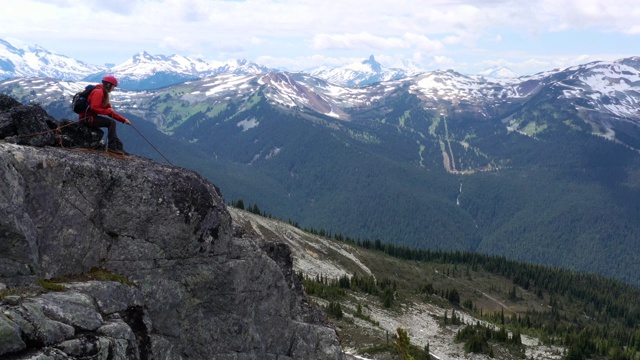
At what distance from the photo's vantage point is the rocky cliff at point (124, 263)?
16500 mm

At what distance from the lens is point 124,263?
20.5 metres

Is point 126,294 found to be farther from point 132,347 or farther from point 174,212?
point 174,212

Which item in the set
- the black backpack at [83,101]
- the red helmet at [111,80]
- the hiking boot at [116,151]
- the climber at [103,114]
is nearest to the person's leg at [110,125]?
the climber at [103,114]

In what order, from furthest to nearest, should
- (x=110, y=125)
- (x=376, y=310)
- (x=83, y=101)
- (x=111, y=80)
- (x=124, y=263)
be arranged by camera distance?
(x=376, y=310)
(x=111, y=80)
(x=83, y=101)
(x=110, y=125)
(x=124, y=263)

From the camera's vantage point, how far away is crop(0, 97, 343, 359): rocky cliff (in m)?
16.5

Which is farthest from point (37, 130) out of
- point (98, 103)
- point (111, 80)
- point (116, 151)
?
point (111, 80)

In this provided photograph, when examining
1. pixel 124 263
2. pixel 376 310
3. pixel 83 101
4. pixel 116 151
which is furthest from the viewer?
pixel 376 310

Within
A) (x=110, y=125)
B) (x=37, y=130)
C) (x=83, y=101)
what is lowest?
(x=37, y=130)

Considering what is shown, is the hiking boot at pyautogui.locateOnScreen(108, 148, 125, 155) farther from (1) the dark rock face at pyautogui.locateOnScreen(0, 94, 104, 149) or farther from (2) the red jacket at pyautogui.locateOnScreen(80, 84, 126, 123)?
(2) the red jacket at pyautogui.locateOnScreen(80, 84, 126, 123)

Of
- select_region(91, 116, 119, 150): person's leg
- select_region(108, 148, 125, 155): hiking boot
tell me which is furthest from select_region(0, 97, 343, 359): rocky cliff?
select_region(91, 116, 119, 150): person's leg

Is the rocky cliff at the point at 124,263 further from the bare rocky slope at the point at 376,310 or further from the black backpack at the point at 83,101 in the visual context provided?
the bare rocky slope at the point at 376,310

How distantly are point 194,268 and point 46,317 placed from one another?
7.23 m

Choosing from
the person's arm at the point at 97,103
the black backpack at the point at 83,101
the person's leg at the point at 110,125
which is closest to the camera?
the person's arm at the point at 97,103

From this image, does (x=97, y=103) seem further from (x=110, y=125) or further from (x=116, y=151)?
(x=116, y=151)
